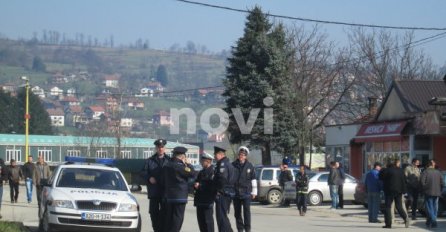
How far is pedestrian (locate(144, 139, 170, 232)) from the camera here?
15.9 metres

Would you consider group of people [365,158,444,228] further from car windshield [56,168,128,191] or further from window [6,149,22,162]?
window [6,149,22,162]

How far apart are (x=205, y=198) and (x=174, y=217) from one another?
2.73 ft

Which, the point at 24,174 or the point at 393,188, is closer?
the point at 393,188

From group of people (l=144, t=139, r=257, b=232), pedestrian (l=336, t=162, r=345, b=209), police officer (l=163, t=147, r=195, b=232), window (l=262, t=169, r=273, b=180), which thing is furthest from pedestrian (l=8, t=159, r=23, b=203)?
police officer (l=163, t=147, r=195, b=232)

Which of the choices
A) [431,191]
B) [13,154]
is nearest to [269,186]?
[431,191]

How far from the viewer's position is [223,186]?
15.3 m

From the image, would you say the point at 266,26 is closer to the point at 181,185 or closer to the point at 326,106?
the point at 326,106

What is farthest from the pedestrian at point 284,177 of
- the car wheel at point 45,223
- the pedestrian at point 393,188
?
the car wheel at point 45,223

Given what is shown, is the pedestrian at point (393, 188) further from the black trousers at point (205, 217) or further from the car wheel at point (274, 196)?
the car wheel at point (274, 196)

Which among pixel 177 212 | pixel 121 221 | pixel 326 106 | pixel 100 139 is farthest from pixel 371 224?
pixel 100 139

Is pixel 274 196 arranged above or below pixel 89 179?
below

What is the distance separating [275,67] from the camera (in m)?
49.6

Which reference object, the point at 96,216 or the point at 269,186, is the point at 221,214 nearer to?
the point at 96,216

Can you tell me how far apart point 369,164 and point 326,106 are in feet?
46.4
